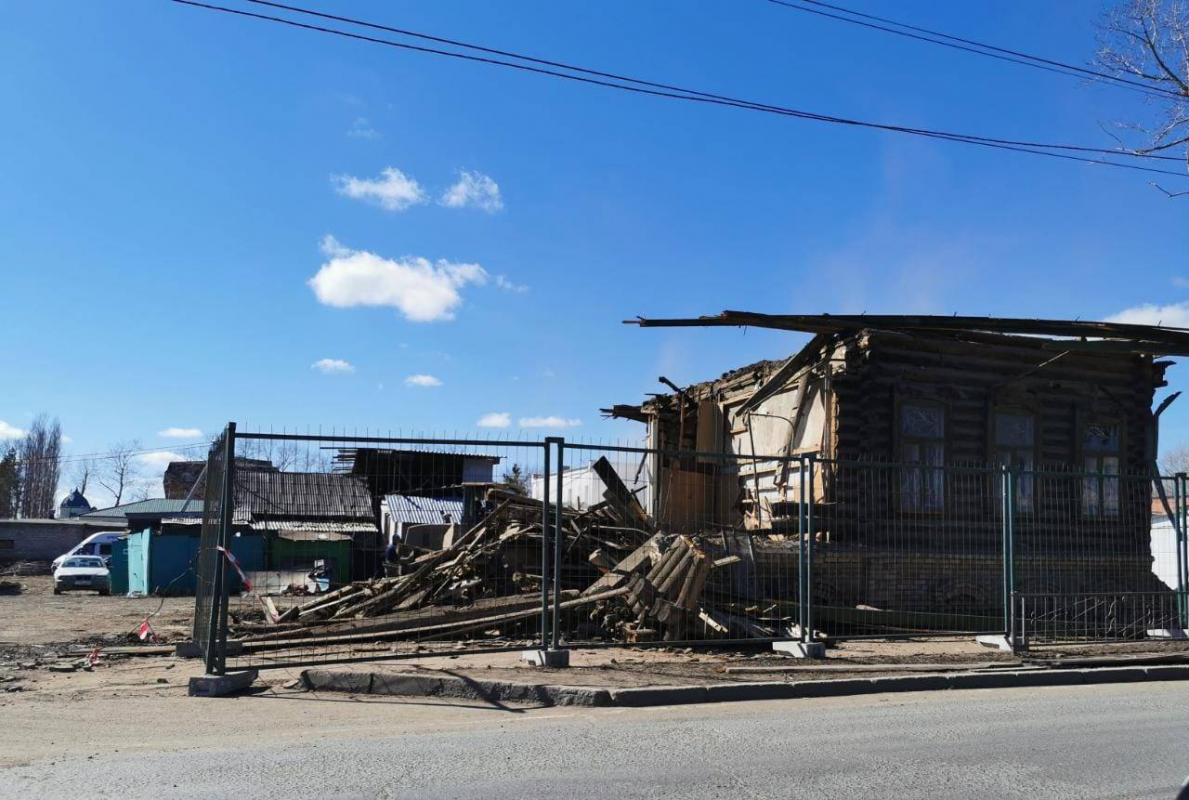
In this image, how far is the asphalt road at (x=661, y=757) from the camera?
219 inches

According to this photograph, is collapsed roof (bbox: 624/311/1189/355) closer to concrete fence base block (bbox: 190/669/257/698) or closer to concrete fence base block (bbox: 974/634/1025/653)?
concrete fence base block (bbox: 974/634/1025/653)

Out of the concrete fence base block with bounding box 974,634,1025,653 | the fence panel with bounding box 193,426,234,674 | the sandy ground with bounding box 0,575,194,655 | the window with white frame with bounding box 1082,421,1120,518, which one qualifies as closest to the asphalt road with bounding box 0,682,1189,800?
the fence panel with bounding box 193,426,234,674

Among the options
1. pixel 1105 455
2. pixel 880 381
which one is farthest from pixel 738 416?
pixel 1105 455

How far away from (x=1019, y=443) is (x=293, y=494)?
13.8 metres

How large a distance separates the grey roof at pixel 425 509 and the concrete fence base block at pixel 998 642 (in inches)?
379

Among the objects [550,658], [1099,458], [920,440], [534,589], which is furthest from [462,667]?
[1099,458]

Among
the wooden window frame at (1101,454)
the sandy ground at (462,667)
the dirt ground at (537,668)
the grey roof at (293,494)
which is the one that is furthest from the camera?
the wooden window frame at (1101,454)

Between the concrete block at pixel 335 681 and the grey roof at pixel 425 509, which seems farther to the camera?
the grey roof at pixel 425 509

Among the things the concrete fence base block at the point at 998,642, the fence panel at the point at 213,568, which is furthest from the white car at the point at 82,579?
the concrete fence base block at the point at 998,642

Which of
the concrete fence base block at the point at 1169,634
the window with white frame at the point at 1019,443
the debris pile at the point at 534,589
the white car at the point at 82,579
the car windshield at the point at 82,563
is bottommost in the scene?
the white car at the point at 82,579

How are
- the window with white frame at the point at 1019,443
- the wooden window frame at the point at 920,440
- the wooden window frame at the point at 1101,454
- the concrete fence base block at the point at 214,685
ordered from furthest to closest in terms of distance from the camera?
the wooden window frame at the point at 1101,454
the window with white frame at the point at 1019,443
the wooden window frame at the point at 920,440
the concrete fence base block at the point at 214,685

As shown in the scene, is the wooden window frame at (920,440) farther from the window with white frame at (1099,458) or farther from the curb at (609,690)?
the curb at (609,690)

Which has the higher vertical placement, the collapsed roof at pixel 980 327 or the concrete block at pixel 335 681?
the collapsed roof at pixel 980 327

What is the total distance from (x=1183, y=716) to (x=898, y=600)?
22.6 feet
